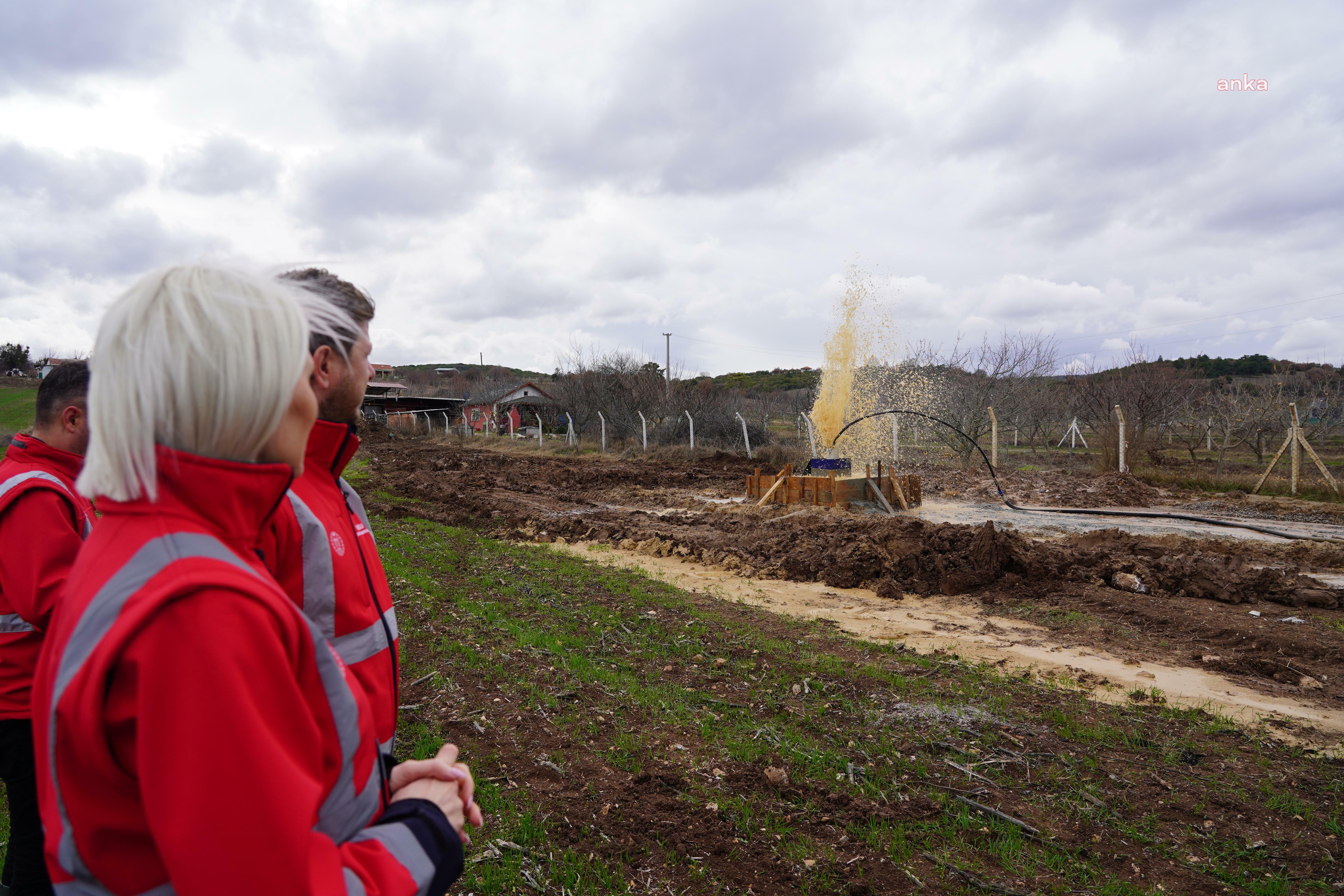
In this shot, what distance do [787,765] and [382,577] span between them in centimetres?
300

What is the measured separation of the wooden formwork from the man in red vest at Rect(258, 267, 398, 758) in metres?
12.8

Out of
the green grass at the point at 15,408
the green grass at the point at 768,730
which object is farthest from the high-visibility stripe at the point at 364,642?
the green grass at the point at 15,408

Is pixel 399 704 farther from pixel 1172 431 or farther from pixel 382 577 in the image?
pixel 1172 431

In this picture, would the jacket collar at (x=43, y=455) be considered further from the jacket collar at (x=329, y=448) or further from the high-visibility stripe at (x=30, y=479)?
the jacket collar at (x=329, y=448)

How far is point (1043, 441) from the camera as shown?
39031 millimetres

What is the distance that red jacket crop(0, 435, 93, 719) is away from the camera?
81.4 inches

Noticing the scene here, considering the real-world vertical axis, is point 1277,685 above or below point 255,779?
below

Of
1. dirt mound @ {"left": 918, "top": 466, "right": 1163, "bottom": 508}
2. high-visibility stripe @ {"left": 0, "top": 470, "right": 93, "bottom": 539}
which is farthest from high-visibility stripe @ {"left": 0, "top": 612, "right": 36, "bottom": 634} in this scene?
dirt mound @ {"left": 918, "top": 466, "right": 1163, "bottom": 508}

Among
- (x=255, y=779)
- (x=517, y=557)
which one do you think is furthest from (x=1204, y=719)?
(x=517, y=557)

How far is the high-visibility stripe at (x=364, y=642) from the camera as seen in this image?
156cm

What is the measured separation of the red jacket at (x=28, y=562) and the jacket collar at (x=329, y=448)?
952 millimetres

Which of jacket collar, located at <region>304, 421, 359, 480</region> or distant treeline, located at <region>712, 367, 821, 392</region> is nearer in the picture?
jacket collar, located at <region>304, 421, 359, 480</region>

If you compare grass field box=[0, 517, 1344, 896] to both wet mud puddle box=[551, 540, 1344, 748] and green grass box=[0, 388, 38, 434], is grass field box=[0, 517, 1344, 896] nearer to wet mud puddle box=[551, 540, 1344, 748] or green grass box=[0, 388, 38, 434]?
wet mud puddle box=[551, 540, 1344, 748]

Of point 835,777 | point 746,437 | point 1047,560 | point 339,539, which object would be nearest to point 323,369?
point 339,539
